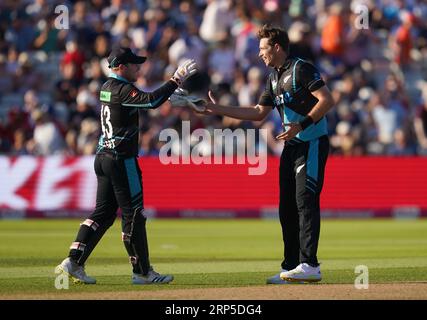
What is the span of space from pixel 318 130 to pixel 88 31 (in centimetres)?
1513

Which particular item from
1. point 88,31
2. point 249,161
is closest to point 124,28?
point 88,31

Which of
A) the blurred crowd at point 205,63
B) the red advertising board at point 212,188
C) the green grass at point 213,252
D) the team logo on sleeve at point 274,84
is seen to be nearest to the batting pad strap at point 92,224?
the green grass at point 213,252

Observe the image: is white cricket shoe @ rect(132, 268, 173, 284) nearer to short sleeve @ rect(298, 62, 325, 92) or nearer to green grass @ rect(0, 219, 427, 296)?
green grass @ rect(0, 219, 427, 296)

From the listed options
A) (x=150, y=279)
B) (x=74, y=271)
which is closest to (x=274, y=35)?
(x=150, y=279)

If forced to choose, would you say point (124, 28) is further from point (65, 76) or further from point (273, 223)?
point (273, 223)

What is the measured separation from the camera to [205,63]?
25141 millimetres

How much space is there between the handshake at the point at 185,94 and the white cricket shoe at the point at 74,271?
2.05 meters

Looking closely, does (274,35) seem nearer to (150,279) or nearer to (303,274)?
(303,274)

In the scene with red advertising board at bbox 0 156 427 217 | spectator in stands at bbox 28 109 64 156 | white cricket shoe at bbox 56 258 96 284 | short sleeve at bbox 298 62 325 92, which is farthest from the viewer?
spectator in stands at bbox 28 109 64 156

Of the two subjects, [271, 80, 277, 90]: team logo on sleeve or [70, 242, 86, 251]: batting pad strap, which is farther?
[271, 80, 277, 90]: team logo on sleeve

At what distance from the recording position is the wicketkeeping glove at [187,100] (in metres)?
11.3

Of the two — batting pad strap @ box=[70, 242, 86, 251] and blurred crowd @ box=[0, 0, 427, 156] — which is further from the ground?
blurred crowd @ box=[0, 0, 427, 156]

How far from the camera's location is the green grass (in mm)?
11828

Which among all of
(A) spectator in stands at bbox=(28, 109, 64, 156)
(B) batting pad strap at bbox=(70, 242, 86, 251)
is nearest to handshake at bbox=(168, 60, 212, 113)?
(B) batting pad strap at bbox=(70, 242, 86, 251)
